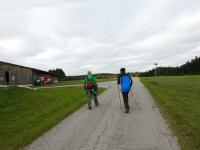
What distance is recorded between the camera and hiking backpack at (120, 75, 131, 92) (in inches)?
490

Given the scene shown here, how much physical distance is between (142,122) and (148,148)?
3026 millimetres

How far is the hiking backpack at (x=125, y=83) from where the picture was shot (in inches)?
490

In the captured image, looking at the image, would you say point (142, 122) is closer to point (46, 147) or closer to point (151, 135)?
point (151, 135)

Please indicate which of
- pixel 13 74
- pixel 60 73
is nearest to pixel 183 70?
pixel 60 73

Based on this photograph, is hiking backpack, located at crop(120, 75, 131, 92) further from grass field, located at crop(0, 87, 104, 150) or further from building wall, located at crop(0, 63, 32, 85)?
building wall, located at crop(0, 63, 32, 85)

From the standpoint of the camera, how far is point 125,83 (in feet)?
41.1

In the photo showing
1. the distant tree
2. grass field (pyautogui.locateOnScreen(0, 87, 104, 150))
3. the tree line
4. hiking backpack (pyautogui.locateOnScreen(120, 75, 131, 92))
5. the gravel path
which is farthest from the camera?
the tree line

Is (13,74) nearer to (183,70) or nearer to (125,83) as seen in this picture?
(125,83)

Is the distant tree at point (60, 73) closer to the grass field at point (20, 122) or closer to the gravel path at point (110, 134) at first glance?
the grass field at point (20, 122)

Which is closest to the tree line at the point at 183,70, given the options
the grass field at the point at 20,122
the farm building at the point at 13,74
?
the farm building at the point at 13,74

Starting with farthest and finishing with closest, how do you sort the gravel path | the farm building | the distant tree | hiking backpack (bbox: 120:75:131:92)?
the distant tree → the farm building → hiking backpack (bbox: 120:75:131:92) → the gravel path

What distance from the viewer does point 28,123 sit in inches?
418

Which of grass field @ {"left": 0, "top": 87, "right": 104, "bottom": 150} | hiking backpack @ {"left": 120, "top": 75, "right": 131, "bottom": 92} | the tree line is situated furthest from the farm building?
the tree line

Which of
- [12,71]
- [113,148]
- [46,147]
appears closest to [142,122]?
[113,148]
